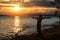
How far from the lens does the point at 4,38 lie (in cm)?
1487

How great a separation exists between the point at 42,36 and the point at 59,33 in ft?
4.13

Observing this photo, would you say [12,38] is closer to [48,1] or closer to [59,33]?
[59,33]

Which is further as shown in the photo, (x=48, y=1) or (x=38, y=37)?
(x=48, y=1)

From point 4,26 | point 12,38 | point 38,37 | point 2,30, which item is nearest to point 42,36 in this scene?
point 38,37

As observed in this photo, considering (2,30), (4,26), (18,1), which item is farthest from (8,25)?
(18,1)

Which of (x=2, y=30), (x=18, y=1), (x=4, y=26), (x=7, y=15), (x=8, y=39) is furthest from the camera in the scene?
(x=18, y=1)

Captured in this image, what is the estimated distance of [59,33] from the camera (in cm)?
1527

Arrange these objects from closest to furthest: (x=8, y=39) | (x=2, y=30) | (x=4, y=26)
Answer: (x=8, y=39), (x=2, y=30), (x=4, y=26)

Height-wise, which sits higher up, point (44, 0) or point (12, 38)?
point (44, 0)

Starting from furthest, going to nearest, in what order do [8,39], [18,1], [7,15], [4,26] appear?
[18,1] < [7,15] < [4,26] < [8,39]

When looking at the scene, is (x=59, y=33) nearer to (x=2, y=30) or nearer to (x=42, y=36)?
(x=42, y=36)

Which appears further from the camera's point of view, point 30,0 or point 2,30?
point 30,0

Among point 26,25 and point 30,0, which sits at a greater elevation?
point 30,0

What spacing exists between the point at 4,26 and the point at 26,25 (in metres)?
2.13
